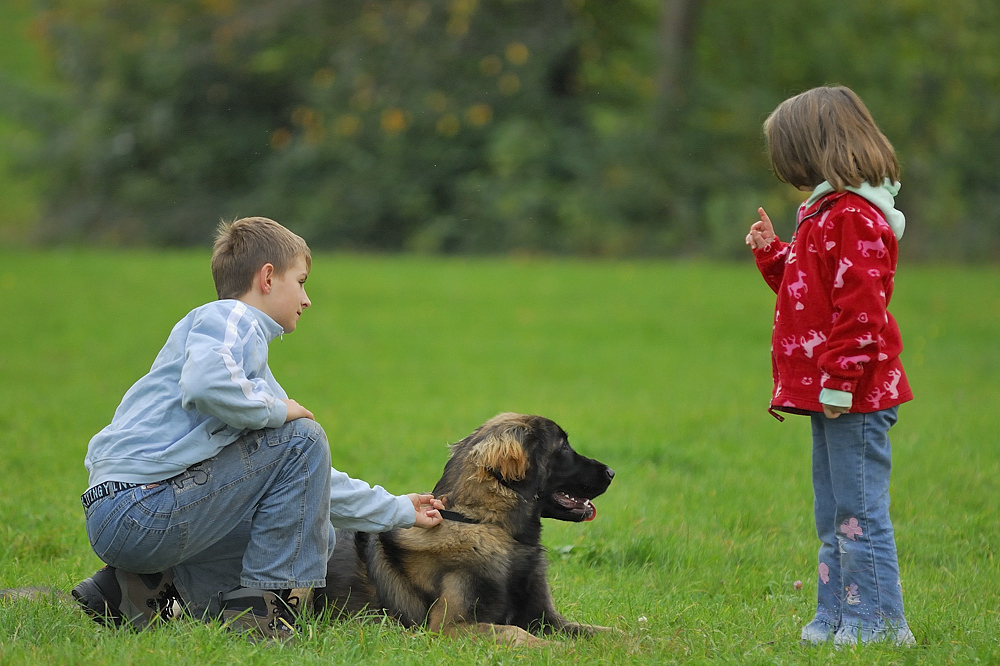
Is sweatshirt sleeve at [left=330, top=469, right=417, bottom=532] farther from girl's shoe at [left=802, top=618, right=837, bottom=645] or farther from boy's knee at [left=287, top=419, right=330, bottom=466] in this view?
girl's shoe at [left=802, top=618, right=837, bottom=645]

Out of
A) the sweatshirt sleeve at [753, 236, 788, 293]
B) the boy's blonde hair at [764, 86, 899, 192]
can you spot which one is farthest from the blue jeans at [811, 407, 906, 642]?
the boy's blonde hair at [764, 86, 899, 192]

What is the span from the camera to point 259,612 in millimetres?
3701

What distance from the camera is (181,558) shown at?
12.1ft

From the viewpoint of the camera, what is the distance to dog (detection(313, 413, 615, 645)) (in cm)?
399

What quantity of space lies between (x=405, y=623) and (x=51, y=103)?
81.8 feet

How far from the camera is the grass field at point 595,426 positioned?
3732 mm

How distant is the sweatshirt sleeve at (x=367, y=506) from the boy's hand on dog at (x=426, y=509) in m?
0.04

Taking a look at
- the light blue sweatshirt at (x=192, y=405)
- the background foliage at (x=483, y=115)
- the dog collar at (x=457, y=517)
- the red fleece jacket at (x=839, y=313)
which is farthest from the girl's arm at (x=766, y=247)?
the background foliage at (x=483, y=115)

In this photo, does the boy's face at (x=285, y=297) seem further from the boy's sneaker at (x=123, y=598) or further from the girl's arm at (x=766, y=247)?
the girl's arm at (x=766, y=247)

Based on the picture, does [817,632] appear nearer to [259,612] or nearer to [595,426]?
[259,612]

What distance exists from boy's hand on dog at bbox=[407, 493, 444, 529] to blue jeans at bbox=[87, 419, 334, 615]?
0.36 metres

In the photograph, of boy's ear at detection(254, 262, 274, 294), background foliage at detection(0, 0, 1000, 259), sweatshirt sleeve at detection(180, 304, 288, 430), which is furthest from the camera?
background foliage at detection(0, 0, 1000, 259)

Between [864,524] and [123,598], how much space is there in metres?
2.73

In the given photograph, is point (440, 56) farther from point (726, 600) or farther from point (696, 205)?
point (726, 600)
